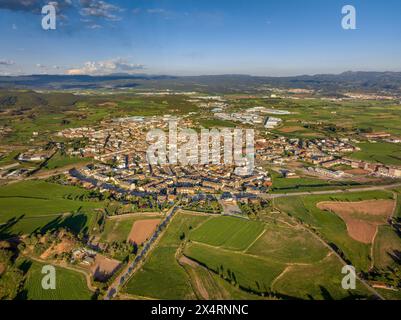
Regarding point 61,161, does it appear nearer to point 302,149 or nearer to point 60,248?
point 60,248

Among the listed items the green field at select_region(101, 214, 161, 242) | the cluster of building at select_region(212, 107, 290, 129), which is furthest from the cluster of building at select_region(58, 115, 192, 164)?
the green field at select_region(101, 214, 161, 242)

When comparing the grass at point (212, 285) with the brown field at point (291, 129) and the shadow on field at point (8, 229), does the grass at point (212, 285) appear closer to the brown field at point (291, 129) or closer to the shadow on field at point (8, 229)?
the shadow on field at point (8, 229)

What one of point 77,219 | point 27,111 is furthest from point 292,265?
point 27,111

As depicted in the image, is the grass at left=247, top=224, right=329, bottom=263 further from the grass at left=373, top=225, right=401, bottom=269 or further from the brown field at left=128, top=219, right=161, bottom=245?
the brown field at left=128, top=219, right=161, bottom=245

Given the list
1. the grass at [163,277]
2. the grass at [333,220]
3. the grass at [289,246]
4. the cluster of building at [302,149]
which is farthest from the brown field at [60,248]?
the cluster of building at [302,149]
